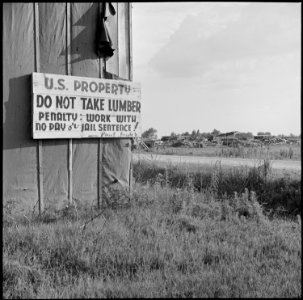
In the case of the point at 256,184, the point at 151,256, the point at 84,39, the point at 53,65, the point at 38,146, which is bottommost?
the point at 151,256

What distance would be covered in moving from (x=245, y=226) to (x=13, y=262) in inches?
130

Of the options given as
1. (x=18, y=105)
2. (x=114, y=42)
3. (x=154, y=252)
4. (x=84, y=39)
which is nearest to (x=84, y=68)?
(x=84, y=39)

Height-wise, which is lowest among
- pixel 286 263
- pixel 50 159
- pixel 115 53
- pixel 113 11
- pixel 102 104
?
pixel 286 263

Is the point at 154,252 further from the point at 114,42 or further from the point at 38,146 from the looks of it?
the point at 114,42

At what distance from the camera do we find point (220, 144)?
20.3 m

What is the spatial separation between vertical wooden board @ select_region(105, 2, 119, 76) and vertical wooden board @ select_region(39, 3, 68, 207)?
0.86 metres

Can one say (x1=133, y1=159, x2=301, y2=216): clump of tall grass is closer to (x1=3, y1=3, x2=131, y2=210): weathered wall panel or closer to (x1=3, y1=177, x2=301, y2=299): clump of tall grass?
(x1=3, y1=177, x2=301, y2=299): clump of tall grass

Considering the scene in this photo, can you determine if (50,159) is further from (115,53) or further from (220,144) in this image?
(220,144)

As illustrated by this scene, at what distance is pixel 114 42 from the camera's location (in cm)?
734

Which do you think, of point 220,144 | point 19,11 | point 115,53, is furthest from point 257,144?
point 19,11

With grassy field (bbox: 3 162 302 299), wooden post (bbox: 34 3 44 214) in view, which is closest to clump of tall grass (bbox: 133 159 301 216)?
grassy field (bbox: 3 162 302 299)

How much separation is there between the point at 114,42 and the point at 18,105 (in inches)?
85.8

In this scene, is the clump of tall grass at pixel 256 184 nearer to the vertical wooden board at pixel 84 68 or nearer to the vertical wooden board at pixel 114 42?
the vertical wooden board at pixel 84 68

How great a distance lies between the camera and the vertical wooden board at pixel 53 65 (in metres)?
6.54
